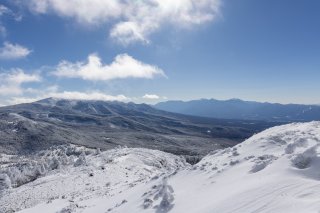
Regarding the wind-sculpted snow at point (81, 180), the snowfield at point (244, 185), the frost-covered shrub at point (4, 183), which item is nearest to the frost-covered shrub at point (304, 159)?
the snowfield at point (244, 185)

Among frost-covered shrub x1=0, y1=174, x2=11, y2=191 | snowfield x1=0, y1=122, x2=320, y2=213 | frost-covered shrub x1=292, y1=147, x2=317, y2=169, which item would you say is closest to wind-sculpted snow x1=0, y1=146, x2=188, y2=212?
frost-covered shrub x1=0, y1=174, x2=11, y2=191

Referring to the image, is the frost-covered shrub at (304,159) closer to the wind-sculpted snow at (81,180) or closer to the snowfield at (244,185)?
the snowfield at (244,185)

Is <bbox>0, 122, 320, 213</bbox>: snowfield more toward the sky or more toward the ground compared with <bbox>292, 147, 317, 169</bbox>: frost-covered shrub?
more toward the ground

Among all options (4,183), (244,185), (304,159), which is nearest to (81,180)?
(4,183)

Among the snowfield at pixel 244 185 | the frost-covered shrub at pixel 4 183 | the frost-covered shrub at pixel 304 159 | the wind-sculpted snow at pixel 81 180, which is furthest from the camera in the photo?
the frost-covered shrub at pixel 4 183

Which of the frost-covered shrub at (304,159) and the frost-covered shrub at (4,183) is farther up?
the frost-covered shrub at (304,159)

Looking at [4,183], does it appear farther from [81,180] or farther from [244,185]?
[244,185]

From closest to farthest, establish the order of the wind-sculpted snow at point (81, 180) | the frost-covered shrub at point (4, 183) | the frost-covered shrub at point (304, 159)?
the frost-covered shrub at point (304, 159) < the wind-sculpted snow at point (81, 180) < the frost-covered shrub at point (4, 183)

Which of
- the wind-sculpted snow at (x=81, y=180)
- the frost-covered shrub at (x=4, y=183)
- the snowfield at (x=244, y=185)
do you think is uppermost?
the snowfield at (x=244, y=185)

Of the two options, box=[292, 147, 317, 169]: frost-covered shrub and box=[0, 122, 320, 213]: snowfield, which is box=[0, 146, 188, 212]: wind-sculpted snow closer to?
box=[0, 122, 320, 213]: snowfield

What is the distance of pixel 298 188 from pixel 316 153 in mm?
5231

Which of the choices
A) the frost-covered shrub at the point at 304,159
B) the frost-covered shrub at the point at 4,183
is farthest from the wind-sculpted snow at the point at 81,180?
the frost-covered shrub at the point at 304,159

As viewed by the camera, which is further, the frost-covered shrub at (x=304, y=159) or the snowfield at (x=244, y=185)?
the frost-covered shrub at (x=304, y=159)

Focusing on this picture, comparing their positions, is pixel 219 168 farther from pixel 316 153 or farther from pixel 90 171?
pixel 90 171
